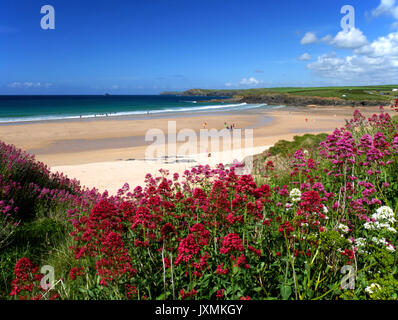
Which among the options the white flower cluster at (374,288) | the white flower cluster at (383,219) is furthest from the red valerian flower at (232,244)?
the white flower cluster at (383,219)

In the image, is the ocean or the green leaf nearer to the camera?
the green leaf

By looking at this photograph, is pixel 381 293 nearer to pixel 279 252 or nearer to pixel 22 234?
pixel 279 252

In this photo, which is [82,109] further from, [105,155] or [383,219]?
[383,219]

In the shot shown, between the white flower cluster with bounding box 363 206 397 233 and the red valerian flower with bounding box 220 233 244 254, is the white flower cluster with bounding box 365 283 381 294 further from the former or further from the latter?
the red valerian flower with bounding box 220 233 244 254

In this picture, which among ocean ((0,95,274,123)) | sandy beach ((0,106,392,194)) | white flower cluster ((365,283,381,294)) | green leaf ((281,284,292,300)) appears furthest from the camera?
ocean ((0,95,274,123))

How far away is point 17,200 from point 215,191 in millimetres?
4486

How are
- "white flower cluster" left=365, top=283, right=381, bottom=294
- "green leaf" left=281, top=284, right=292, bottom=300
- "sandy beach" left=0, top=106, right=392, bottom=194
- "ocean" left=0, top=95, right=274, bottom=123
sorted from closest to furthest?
1. "white flower cluster" left=365, top=283, right=381, bottom=294
2. "green leaf" left=281, top=284, right=292, bottom=300
3. "sandy beach" left=0, top=106, right=392, bottom=194
4. "ocean" left=0, top=95, right=274, bottom=123

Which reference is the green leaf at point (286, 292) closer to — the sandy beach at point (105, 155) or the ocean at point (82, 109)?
the sandy beach at point (105, 155)

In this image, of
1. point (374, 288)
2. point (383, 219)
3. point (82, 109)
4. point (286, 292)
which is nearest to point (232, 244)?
point (286, 292)

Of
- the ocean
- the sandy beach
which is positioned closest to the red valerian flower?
the sandy beach

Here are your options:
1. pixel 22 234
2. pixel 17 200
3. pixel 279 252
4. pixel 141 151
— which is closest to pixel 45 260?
pixel 22 234

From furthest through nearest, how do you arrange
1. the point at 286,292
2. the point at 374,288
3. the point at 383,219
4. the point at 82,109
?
the point at 82,109, the point at 383,219, the point at 286,292, the point at 374,288

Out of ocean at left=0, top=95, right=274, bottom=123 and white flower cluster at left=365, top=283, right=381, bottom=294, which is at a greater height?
ocean at left=0, top=95, right=274, bottom=123

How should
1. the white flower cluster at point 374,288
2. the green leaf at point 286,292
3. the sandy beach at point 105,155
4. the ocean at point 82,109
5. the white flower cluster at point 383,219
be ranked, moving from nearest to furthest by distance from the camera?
the white flower cluster at point 374,288 < the green leaf at point 286,292 < the white flower cluster at point 383,219 < the sandy beach at point 105,155 < the ocean at point 82,109
